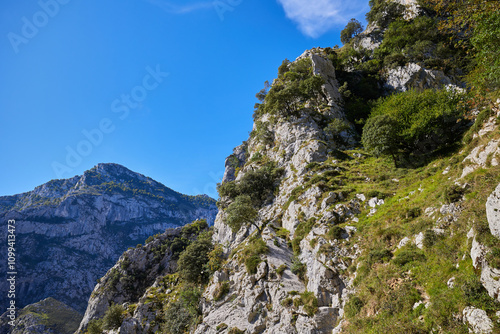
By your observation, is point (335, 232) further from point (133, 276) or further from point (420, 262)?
point (133, 276)

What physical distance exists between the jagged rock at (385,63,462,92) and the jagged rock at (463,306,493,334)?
55460 millimetres

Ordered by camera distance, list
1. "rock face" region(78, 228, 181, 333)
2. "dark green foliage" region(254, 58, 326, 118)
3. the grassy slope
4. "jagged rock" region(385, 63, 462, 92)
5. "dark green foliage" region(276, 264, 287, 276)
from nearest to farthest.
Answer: the grassy slope < "dark green foliage" region(276, 264, 287, 276) < "jagged rock" region(385, 63, 462, 92) < "dark green foliage" region(254, 58, 326, 118) < "rock face" region(78, 228, 181, 333)

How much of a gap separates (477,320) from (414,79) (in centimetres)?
6157

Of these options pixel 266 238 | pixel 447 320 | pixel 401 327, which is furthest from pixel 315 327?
pixel 266 238

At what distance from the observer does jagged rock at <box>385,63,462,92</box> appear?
164ft

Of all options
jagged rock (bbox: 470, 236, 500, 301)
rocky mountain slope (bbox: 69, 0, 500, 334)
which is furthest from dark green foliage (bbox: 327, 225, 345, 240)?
jagged rock (bbox: 470, 236, 500, 301)

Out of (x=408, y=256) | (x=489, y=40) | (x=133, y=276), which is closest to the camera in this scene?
(x=489, y=40)

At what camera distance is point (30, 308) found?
10456cm

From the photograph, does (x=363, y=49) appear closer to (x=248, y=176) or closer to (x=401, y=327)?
(x=248, y=176)

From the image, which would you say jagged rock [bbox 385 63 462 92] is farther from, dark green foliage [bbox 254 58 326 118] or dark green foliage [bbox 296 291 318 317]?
dark green foliage [bbox 296 291 318 317]

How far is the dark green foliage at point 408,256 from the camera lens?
50.4ft

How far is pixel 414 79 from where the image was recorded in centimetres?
5384

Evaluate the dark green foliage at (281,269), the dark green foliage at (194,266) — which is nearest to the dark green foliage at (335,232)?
the dark green foliage at (281,269)

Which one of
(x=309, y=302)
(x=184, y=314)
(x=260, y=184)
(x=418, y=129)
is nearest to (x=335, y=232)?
(x=309, y=302)
